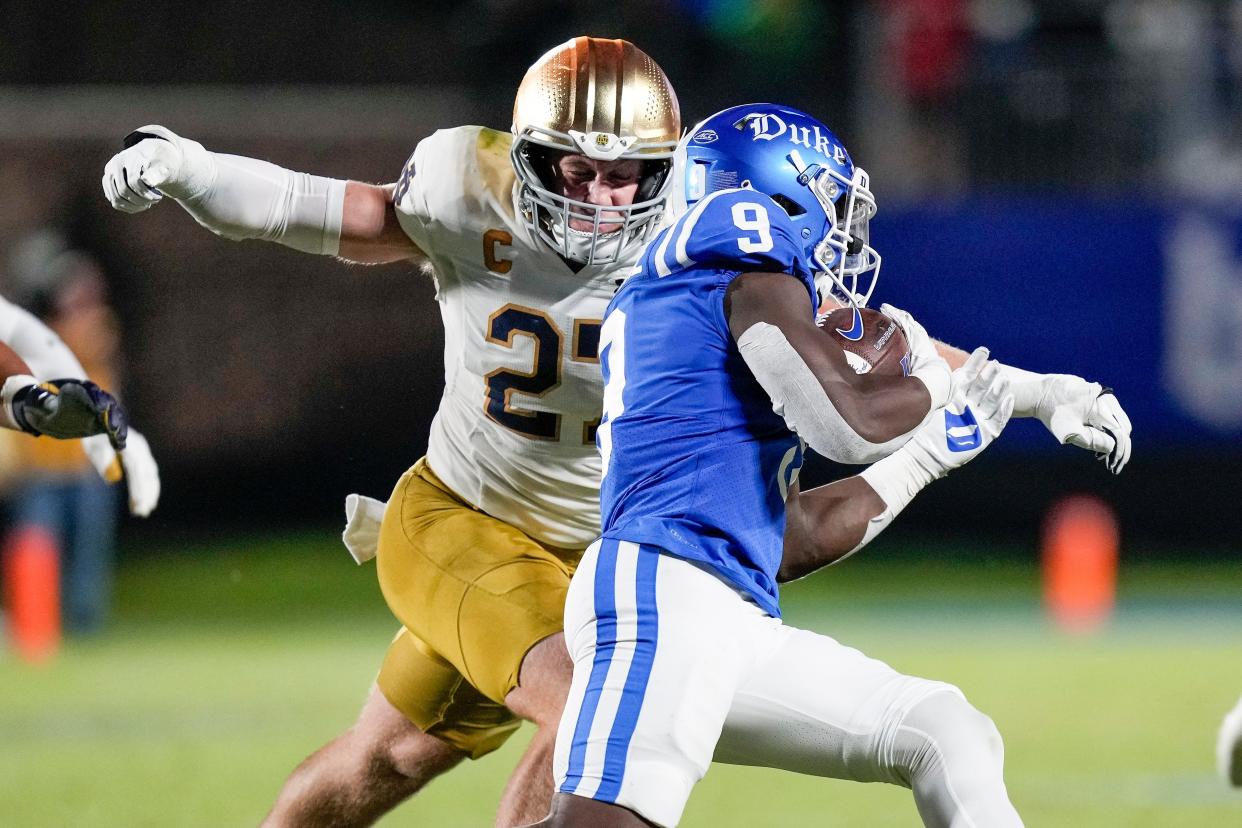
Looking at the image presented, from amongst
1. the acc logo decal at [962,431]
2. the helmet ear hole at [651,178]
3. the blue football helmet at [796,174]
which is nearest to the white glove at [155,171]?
the helmet ear hole at [651,178]

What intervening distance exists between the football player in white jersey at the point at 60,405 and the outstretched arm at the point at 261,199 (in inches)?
16.7

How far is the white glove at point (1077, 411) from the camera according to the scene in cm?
325

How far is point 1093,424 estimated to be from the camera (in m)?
3.29

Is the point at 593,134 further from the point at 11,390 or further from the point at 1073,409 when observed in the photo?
the point at 11,390

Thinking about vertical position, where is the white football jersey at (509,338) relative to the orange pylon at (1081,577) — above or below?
above

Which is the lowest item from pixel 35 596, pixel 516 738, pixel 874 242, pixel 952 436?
pixel 516 738

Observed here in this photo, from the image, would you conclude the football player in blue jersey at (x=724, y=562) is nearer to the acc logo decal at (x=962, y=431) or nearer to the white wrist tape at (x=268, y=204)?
the acc logo decal at (x=962, y=431)

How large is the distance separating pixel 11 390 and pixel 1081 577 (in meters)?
6.58

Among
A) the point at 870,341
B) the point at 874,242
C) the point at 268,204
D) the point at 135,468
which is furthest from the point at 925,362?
the point at 874,242

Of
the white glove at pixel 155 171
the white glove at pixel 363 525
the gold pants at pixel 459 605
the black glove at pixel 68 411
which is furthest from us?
the white glove at pixel 363 525

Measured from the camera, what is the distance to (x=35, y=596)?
8.53 meters

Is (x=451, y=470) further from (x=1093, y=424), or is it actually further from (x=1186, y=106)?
(x=1186, y=106)

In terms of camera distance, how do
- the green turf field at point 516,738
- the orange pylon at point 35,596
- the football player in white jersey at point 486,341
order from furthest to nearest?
the orange pylon at point 35,596
the green turf field at point 516,738
the football player in white jersey at point 486,341

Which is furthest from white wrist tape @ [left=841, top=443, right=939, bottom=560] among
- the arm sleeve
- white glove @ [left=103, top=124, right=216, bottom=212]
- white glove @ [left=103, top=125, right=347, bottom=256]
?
the arm sleeve
